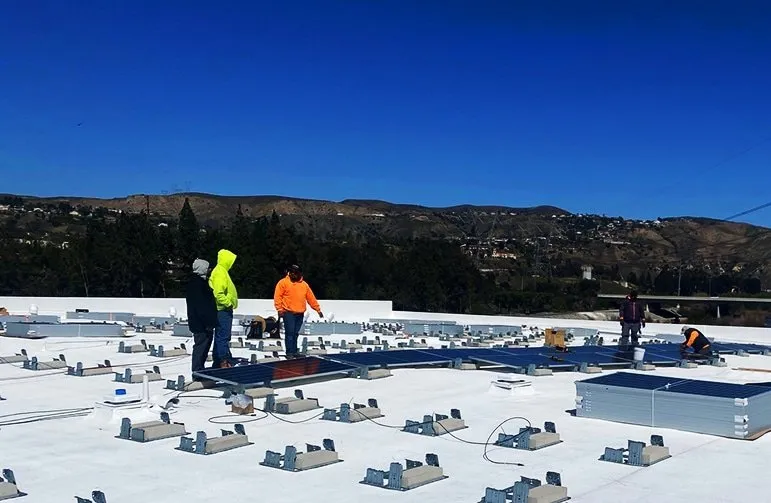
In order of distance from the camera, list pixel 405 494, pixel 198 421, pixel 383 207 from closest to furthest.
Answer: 1. pixel 405 494
2. pixel 198 421
3. pixel 383 207

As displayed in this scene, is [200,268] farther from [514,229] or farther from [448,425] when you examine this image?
[514,229]

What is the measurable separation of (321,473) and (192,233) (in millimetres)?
49383

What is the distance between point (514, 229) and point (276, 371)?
497 ft

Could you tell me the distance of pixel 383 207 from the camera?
18038 centimetres

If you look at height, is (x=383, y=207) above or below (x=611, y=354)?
above

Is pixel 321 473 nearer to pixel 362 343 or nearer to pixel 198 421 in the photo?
pixel 198 421

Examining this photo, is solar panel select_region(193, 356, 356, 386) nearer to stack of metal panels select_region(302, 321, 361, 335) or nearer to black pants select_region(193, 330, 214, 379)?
black pants select_region(193, 330, 214, 379)

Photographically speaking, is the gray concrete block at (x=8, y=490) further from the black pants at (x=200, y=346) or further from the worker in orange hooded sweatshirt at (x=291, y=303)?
the worker in orange hooded sweatshirt at (x=291, y=303)

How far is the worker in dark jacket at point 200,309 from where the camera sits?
13.0m

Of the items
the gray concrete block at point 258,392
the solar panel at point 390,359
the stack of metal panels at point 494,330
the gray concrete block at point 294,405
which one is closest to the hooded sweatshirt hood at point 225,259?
the solar panel at point 390,359

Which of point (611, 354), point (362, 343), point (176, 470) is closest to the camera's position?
point (176, 470)

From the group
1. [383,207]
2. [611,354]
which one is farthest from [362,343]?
[383,207]

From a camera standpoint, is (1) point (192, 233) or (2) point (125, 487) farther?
(1) point (192, 233)

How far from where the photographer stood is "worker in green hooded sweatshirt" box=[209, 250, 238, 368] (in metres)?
14.0
